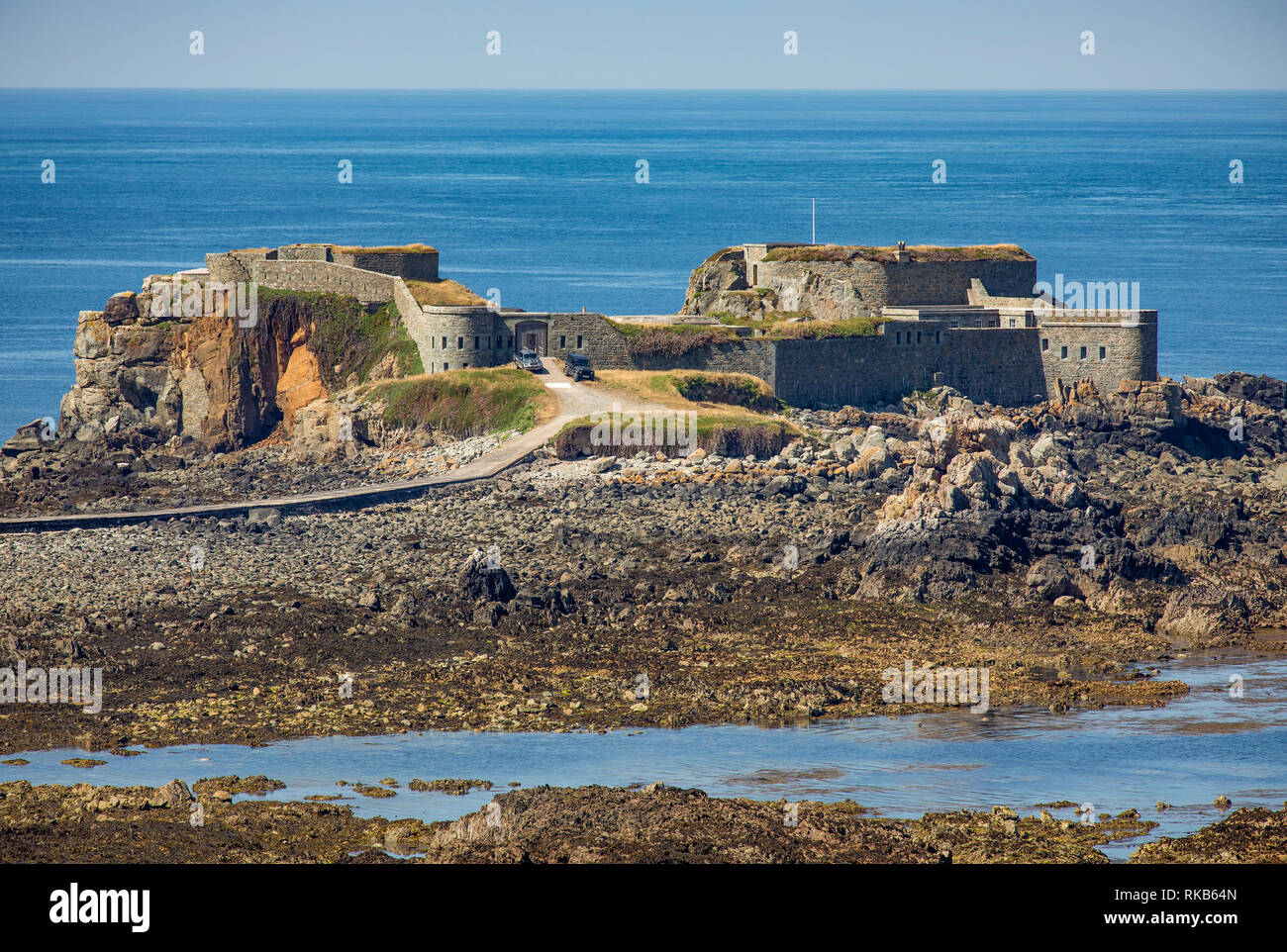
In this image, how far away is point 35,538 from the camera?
52188 mm

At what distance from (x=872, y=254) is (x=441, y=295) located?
18891 mm

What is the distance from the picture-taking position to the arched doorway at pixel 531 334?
70188 mm

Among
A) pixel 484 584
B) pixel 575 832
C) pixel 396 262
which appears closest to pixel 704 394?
pixel 396 262

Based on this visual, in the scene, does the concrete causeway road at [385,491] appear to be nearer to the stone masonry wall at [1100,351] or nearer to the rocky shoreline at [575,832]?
the stone masonry wall at [1100,351]

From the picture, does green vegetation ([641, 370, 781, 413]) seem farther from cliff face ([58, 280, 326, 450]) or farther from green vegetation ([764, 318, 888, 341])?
cliff face ([58, 280, 326, 450])

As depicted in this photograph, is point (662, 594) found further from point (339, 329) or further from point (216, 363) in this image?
point (216, 363)

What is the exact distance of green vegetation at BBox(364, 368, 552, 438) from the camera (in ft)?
214

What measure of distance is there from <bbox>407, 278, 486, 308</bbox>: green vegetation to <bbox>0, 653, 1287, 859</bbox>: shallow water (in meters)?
36.0

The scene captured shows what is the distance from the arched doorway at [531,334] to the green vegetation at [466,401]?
2767 mm

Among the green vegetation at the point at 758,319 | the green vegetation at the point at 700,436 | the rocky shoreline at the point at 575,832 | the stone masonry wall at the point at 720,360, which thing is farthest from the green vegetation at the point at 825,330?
the rocky shoreline at the point at 575,832

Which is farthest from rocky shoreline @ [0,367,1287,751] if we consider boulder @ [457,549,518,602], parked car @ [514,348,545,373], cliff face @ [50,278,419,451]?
cliff face @ [50,278,419,451]

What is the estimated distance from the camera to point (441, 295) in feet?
238
